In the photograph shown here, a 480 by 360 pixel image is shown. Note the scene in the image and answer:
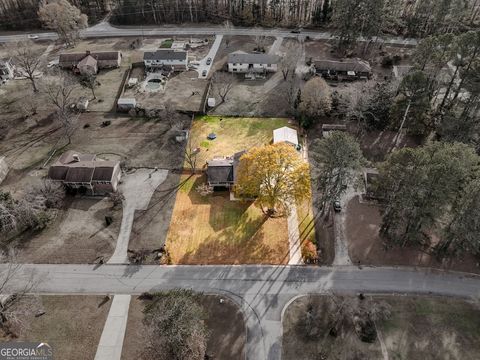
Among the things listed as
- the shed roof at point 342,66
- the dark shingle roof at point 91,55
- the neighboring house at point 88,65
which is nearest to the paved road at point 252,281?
the shed roof at point 342,66

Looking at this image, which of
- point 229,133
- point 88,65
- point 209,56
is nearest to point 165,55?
point 209,56

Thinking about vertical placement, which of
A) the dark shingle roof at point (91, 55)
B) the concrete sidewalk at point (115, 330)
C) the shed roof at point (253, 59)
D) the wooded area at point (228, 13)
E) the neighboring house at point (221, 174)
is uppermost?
the wooded area at point (228, 13)

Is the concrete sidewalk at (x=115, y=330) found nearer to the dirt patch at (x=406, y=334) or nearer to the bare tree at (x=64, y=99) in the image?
the dirt patch at (x=406, y=334)

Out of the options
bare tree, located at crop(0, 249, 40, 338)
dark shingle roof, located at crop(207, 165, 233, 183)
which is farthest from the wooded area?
bare tree, located at crop(0, 249, 40, 338)

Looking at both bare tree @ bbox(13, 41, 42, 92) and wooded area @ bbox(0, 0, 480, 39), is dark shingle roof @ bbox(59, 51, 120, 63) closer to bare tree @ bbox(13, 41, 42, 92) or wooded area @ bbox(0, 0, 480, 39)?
bare tree @ bbox(13, 41, 42, 92)

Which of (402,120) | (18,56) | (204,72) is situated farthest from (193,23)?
(402,120)

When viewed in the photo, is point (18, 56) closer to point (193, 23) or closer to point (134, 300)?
point (193, 23)

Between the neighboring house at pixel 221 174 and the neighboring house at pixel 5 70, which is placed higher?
the neighboring house at pixel 5 70
